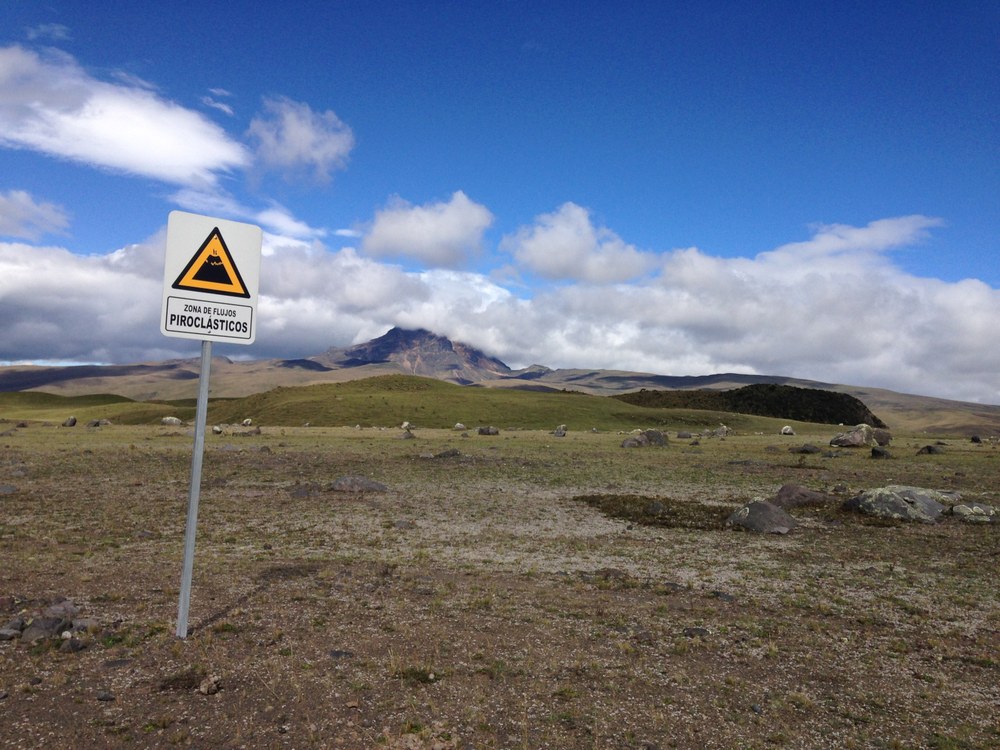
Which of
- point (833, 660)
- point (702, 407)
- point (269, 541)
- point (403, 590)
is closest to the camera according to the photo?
point (833, 660)

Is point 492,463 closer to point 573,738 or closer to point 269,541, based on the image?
point 269,541

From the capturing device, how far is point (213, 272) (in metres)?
8.77

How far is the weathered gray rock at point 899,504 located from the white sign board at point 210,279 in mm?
22906

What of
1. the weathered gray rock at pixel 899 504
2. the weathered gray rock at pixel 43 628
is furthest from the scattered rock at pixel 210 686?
the weathered gray rock at pixel 899 504

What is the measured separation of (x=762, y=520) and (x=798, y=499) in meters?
6.01

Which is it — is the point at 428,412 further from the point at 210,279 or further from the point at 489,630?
the point at 210,279

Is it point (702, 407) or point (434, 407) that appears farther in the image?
point (702, 407)

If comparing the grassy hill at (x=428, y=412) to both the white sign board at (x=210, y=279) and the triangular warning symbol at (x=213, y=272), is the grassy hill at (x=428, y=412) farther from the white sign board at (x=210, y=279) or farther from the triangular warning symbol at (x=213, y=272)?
the triangular warning symbol at (x=213, y=272)

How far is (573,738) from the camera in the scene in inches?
261

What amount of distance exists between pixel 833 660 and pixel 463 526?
12.2 metres

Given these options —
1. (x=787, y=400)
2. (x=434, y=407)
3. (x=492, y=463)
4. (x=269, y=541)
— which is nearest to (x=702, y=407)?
(x=787, y=400)

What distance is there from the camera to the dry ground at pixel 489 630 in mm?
6883

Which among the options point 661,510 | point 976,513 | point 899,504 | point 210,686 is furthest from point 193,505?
point 976,513

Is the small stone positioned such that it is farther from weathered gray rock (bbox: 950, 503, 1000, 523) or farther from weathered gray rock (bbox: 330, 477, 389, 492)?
weathered gray rock (bbox: 950, 503, 1000, 523)
